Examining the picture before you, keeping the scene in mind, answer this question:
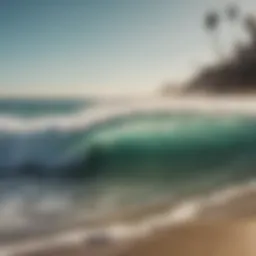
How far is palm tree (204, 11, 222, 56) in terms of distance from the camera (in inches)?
39.4

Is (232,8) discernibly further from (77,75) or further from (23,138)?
(23,138)

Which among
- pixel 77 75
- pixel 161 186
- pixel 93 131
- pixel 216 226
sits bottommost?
pixel 216 226

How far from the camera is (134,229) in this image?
3.13 feet

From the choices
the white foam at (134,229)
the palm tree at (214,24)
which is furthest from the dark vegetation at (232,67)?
the white foam at (134,229)

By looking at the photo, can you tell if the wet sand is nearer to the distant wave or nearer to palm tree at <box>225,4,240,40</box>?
the distant wave

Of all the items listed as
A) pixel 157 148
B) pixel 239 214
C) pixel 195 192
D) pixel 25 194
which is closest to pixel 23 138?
pixel 25 194

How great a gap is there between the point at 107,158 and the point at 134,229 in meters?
0.16

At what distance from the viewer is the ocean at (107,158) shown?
94 cm

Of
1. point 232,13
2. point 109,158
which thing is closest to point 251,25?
point 232,13

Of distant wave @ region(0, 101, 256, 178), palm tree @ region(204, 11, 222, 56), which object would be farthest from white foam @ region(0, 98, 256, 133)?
palm tree @ region(204, 11, 222, 56)

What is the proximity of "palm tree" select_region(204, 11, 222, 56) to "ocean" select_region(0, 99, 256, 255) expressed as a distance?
134 mm

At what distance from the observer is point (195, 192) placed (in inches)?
38.4

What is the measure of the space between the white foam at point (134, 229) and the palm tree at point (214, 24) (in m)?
0.32

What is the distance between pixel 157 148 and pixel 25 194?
0.30 m
